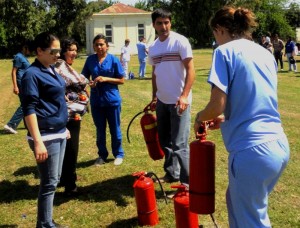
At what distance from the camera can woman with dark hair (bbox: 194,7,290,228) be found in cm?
253

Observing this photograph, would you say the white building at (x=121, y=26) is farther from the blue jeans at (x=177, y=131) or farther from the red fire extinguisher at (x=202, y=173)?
the red fire extinguisher at (x=202, y=173)

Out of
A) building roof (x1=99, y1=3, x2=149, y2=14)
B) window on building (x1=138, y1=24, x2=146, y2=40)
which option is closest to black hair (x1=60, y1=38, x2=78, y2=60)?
window on building (x1=138, y1=24, x2=146, y2=40)

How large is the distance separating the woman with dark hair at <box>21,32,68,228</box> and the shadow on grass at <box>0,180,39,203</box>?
4.49ft

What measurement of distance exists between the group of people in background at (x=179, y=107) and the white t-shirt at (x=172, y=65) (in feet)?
0.04

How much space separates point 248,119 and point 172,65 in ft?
7.41

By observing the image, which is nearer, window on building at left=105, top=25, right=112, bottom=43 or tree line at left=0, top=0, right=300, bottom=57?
tree line at left=0, top=0, right=300, bottom=57

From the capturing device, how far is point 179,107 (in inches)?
180

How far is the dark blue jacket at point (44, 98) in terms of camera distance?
11.3 ft

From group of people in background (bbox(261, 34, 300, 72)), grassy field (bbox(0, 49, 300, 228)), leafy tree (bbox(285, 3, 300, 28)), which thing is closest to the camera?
grassy field (bbox(0, 49, 300, 228))

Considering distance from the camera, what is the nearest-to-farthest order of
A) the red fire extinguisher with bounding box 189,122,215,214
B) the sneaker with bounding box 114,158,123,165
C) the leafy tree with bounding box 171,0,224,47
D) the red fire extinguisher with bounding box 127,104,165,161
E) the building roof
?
the red fire extinguisher with bounding box 189,122,215,214 → the red fire extinguisher with bounding box 127,104,165,161 → the sneaker with bounding box 114,158,123,165 → the building roof → the leafy tree with bounding box 171,0,224,47

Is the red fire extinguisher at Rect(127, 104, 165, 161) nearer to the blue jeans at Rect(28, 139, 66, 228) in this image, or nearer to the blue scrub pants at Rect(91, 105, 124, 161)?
the blue scrub pants at Rect(91, 105, 124, 161)

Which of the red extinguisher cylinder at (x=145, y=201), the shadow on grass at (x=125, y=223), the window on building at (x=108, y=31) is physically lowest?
the shadow on grass at (x=125, y=223)

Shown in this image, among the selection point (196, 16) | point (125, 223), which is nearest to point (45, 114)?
point (125, 223)

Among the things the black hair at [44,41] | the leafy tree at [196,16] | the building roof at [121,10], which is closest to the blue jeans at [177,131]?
the black hair at [44,41]
